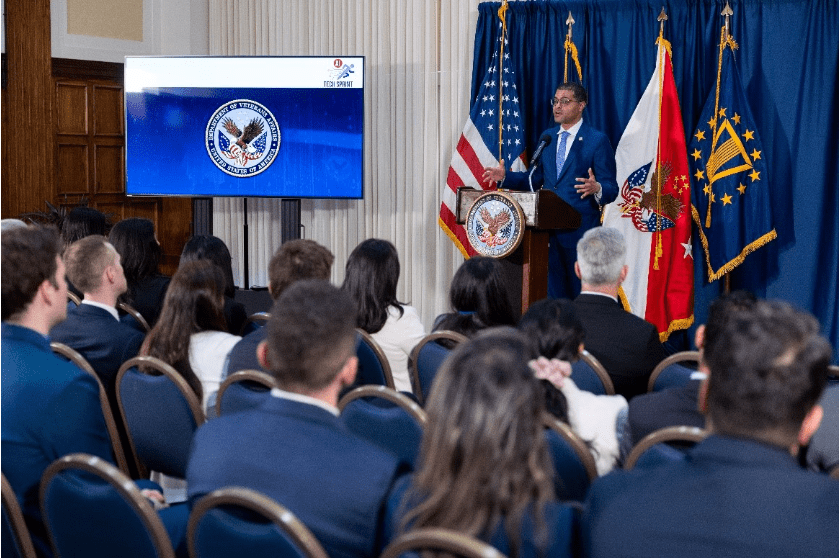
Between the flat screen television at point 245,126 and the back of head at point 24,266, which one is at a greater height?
the flat screen television at point 245,126

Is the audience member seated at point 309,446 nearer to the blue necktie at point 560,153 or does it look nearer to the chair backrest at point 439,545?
the chair backrest at point 439,545

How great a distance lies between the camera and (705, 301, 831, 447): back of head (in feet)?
4.93

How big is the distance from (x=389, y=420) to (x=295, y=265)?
1394 millimetres

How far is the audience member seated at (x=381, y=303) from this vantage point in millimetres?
3680

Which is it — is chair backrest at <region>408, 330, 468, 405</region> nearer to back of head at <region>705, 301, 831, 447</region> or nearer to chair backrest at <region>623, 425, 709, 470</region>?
chair backrest at <region>623, 425, 709, 470</region>

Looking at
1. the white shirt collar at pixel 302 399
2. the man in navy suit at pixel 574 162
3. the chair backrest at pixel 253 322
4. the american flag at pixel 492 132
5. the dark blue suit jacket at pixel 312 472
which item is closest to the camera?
the dark blue suit jacket at pixel 312 472

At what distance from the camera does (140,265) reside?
445 cm

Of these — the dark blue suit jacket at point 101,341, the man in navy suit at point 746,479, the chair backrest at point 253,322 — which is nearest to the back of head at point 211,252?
the chair backrest at point 253,322

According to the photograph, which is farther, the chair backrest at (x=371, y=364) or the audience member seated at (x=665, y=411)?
the chair backrest at (x=371, y=364)

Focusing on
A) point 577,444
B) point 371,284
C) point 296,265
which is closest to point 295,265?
point 296,265

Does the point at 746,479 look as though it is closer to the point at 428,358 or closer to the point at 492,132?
the point at 428,358

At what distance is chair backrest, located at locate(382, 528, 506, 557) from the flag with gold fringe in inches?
191

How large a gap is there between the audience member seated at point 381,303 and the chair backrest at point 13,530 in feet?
5.76

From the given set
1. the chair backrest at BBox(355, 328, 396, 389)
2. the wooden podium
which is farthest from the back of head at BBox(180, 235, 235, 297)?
the wooden podium
